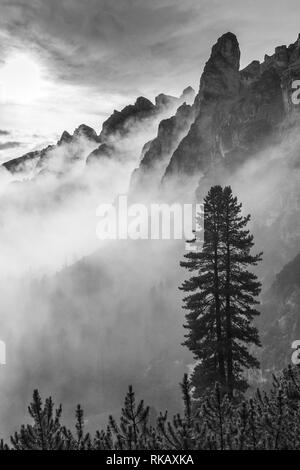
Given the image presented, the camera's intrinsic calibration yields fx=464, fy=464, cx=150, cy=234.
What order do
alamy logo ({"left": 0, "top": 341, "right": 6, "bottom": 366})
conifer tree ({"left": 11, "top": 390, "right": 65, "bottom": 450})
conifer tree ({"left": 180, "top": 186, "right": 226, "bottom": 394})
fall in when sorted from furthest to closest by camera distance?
alamy logo ({"left": 0, "top": 341, "right": 6, "bottom": 366}) → conifer tree ({"left": 180, "top": 186, "right": 226, "bottom": 394}) → conifer tree ({"left": 11, "top": 390, "right": 65, "bottom": 450})

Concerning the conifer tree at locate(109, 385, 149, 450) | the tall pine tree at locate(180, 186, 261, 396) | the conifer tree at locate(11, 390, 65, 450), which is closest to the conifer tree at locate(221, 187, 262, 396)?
the tall pine tree at locate(180, 186, 261, 396)

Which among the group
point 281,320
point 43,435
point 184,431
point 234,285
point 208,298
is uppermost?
point 281,320

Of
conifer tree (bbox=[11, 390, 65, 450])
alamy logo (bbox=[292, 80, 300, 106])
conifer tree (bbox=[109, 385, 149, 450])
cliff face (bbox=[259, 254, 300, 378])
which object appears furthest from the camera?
alamy logo (bbox=[292, 80, 300, 106])

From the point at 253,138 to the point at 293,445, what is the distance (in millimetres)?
200242

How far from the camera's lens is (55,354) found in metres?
173

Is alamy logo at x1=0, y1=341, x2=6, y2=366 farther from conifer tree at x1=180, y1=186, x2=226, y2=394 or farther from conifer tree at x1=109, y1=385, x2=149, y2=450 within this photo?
conifer tree at x1=109, y1=385, x2=149, y2=450

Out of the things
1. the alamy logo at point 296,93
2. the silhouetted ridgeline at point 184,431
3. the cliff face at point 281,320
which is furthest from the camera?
the alamy logo at point 296,93

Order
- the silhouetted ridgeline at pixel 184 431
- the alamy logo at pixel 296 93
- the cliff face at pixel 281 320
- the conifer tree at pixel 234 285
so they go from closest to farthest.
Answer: the silhouetted ridgeline at pixel 184 431 → the conifer tree at pixel 234 285 → the cliff face at pixel 281 320 → the alamy logo at pixel 296 93

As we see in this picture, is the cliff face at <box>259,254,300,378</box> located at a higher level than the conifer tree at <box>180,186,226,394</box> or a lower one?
higher

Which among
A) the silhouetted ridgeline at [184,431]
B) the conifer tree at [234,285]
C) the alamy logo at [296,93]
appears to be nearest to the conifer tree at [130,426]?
the silhouetted ridgeline at [184,431]

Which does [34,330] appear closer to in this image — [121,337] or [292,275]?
[121,337]

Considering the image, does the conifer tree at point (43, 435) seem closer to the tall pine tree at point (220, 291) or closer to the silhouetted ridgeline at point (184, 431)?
the silhouetted ridgeline at point (184, 431)

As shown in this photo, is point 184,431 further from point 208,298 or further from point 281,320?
point 281,320

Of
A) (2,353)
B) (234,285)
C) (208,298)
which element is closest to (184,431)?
(208,298)
